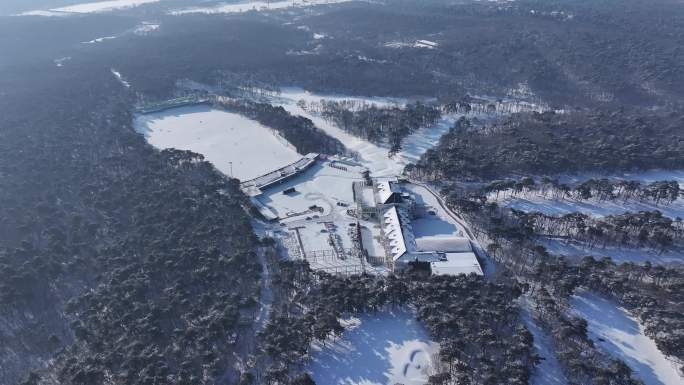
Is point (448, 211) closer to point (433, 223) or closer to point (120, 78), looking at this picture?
point (433, 223)

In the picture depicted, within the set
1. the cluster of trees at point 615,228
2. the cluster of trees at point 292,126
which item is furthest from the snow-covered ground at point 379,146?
the cluster of trees at point 615,228

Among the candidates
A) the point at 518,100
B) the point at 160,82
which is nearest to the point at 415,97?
the point at 518,100

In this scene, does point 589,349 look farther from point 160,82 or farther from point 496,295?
point 160,82

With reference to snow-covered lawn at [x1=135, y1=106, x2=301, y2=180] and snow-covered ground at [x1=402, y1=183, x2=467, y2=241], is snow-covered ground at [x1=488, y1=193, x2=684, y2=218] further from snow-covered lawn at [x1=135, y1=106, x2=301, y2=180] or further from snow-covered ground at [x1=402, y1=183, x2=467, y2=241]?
snow-covered lawn at [x1=135, y1=106, x2=301, y2=180]

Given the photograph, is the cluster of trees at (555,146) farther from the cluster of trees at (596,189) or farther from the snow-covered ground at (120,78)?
the snow-covered ground at (120,78)

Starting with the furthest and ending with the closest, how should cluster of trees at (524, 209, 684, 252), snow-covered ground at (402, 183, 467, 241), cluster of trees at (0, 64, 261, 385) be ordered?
snow-covered ground at (402, 183, 467, 241) → cluster of trees at (524, 209, 684, 252) → cluster of trees at (0, 64, 261, 385)

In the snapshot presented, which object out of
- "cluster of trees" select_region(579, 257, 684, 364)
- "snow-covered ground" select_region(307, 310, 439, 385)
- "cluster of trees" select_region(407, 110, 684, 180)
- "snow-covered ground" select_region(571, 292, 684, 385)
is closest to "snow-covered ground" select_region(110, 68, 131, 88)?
"cluster of trees" select_region(407, 110, 684, 180)
